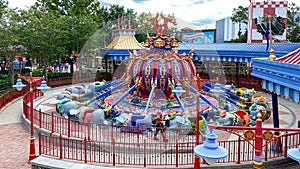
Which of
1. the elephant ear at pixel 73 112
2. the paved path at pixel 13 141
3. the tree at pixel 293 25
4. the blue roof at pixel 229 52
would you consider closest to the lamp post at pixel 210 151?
the paved path at pixel 13 141

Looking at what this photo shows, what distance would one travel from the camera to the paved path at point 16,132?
39.7 feet

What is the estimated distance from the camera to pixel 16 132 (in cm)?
1577

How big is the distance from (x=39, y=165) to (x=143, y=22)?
1127cm

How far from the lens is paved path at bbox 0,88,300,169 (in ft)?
39.7

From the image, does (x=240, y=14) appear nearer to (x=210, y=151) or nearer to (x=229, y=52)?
(x=229, y=52)

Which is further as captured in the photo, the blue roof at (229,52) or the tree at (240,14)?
the tree at (240,14)

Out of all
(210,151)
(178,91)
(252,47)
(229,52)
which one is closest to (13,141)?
(178,91)

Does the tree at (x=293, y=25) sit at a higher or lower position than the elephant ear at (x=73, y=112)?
higher

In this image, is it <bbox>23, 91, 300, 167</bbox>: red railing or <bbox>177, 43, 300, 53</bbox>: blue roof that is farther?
<bbox>177, 43, 300, 53</bbox>: blue roof


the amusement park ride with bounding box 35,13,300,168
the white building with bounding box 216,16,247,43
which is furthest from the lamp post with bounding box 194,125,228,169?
the white building with bounding box 216,16,247,43

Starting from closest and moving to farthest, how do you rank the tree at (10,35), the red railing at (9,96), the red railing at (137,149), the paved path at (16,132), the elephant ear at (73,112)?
the red railing at (137,149)
the paved path at (16,132)
the elephant ear at (73,112)
the red railing at (9,96)
the tree at (10,35)

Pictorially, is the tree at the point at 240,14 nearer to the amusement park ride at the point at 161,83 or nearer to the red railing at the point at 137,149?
the amusement park ride at the point at 161,83

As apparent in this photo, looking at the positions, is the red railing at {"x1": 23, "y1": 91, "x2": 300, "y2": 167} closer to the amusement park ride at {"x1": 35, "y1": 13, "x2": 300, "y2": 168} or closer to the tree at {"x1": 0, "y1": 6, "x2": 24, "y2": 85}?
the amusement park ride at {"x1": 35, "y1": 13, "x2": 300, "y2": 168}

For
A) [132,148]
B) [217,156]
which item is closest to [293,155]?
[217,156]
